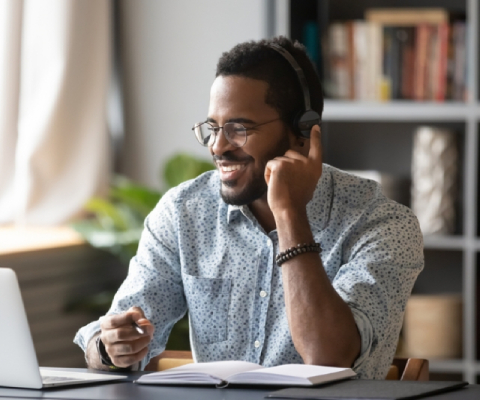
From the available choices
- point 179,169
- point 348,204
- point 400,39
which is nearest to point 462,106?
point 400,39

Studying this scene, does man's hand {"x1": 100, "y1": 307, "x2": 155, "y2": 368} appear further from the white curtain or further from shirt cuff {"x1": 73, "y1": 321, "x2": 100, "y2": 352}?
the white curtain

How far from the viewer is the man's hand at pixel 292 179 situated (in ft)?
5.06

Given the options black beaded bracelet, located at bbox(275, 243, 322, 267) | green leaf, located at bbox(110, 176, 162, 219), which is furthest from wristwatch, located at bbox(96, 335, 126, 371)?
green leaf, located at bbox(110, 176, 162, 219)

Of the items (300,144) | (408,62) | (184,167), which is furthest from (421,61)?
(300,144)

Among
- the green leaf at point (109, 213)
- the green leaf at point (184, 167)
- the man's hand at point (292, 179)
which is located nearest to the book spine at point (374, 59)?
the green leaf at point (184, 167)

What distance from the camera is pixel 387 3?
115 inches

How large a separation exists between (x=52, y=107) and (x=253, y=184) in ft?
4.55

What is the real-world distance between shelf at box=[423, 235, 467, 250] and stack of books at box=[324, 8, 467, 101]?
461 millimetres

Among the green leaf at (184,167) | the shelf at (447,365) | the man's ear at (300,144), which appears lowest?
the shelf at (447,365)

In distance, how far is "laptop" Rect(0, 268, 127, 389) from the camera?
1.11 metres

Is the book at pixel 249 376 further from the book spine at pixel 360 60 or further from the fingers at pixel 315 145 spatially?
the book spine at pixel 360 60

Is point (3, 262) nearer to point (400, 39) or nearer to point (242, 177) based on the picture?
point (242, 177)

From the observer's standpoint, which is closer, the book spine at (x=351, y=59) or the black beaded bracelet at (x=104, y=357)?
the black beaded bracelet at (x=104, y=357)

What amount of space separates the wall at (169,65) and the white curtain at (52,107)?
139 millimetres
